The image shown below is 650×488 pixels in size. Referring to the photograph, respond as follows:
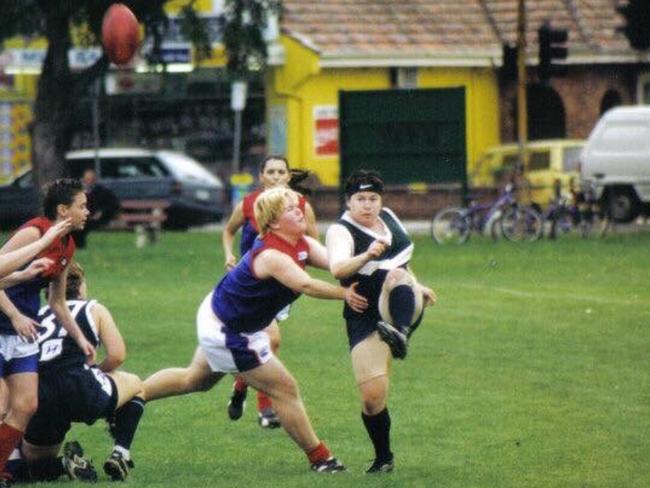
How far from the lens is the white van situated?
129ft

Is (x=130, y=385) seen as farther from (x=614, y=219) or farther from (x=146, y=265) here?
(x=614, y=219)

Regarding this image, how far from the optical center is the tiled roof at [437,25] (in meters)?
50.3

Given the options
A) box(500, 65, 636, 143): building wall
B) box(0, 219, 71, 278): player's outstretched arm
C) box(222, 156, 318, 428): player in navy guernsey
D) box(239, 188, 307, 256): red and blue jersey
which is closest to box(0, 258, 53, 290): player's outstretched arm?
box(0, 219, 71, 278): player's outstretched arm

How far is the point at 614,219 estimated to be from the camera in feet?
129

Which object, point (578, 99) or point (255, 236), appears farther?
point (578, 99)

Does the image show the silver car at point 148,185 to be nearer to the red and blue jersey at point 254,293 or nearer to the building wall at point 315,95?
the building wall at point 315,95

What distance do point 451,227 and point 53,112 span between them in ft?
25.0

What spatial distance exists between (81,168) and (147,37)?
6055 mm

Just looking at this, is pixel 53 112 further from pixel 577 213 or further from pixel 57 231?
pixel 57 231

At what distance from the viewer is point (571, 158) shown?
Answer: 44438mm

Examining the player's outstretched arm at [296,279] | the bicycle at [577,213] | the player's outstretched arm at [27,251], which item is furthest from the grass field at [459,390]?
the bicycle at [577,213]

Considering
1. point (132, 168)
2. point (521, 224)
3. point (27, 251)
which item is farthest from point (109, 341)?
point (132, 168)

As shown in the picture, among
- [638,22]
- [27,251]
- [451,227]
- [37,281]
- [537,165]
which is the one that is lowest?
[451,227]

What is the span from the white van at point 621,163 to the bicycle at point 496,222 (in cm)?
228
